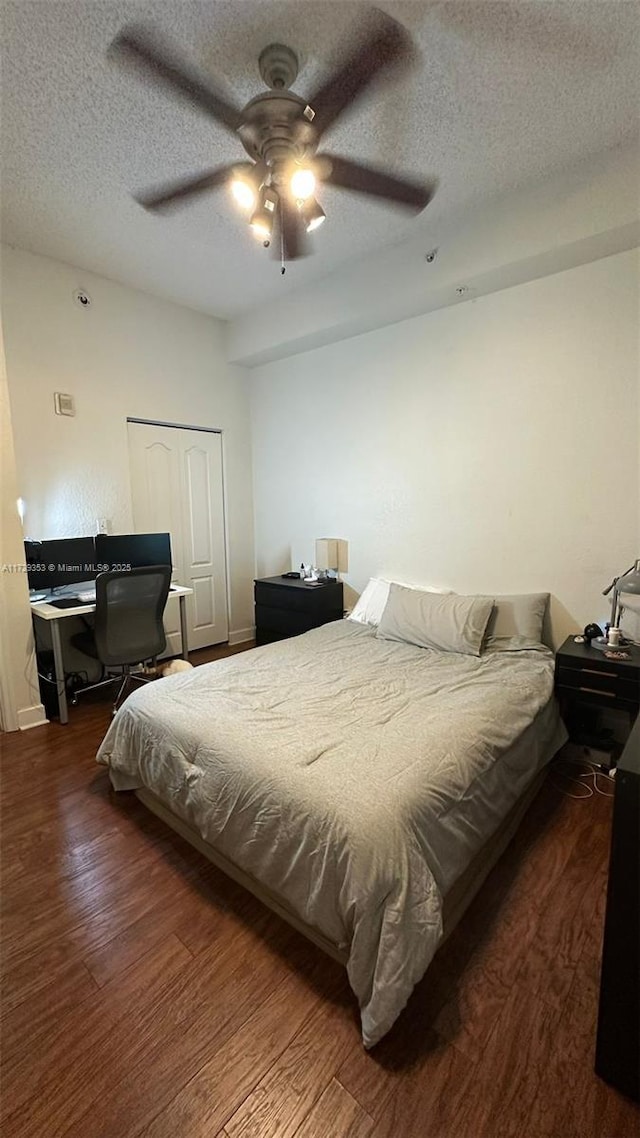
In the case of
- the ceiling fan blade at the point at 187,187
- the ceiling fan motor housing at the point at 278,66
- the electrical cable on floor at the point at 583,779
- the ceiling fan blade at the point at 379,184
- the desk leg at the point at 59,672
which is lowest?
the electrical cable on floor at the point at 583,779

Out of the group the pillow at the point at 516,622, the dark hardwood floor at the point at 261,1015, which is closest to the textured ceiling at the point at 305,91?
the pillow at the point at 516,622

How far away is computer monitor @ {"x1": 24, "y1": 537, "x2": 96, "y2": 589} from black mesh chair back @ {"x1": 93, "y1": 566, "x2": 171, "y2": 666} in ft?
1.88

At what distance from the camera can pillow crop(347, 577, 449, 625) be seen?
3240 millimetres

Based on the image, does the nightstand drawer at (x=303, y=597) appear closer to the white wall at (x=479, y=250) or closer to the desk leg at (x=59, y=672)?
the desk leg at (x=59, y=672)

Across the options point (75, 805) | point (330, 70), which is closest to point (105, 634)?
point (75, 805)

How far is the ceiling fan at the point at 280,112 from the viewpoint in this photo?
5.16 ft

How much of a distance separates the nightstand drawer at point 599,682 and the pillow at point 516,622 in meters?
0.33

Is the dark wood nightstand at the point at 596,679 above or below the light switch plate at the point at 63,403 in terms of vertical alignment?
below

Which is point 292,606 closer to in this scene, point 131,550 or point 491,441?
point 131,550

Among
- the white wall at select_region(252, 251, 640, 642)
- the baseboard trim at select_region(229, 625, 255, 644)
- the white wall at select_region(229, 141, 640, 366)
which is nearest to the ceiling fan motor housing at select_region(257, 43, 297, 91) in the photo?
the white wall at select_region(229, 141, 640, 366)

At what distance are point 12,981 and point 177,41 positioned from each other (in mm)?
3183

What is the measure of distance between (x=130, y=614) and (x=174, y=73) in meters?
2.55

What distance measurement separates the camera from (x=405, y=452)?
3.32m

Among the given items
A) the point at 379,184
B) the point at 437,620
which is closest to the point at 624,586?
the point at 437,620
